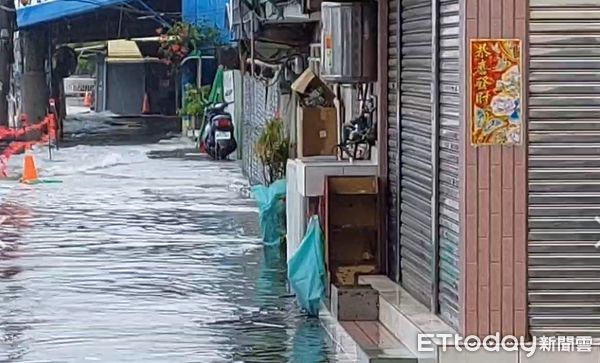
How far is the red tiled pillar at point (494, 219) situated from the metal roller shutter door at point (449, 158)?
14.0 inches

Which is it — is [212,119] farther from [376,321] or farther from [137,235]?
[376,321]

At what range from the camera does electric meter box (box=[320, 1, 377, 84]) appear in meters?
11.8

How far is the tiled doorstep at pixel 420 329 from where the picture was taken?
8086 mm

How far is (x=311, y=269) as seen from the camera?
39.4 feet

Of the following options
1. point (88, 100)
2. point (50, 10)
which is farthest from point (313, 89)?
point (88, 100)

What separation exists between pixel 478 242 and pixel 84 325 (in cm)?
475

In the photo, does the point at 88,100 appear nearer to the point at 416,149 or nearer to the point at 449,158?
the point at 416,149

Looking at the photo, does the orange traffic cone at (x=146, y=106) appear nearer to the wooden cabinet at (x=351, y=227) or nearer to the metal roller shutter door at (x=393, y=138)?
the wooden cabinet at (x=351, y=227)

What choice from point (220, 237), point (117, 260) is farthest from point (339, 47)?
point (220, 237)

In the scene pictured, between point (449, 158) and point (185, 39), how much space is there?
28880 millimetres

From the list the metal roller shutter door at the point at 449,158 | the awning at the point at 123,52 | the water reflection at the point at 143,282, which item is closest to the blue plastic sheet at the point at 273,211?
the water reflection at the point at 143,282

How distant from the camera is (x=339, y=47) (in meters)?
11.9

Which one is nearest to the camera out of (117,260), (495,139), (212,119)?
(495,139)

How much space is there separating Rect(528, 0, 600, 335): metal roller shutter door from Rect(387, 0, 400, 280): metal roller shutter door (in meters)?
2.95
